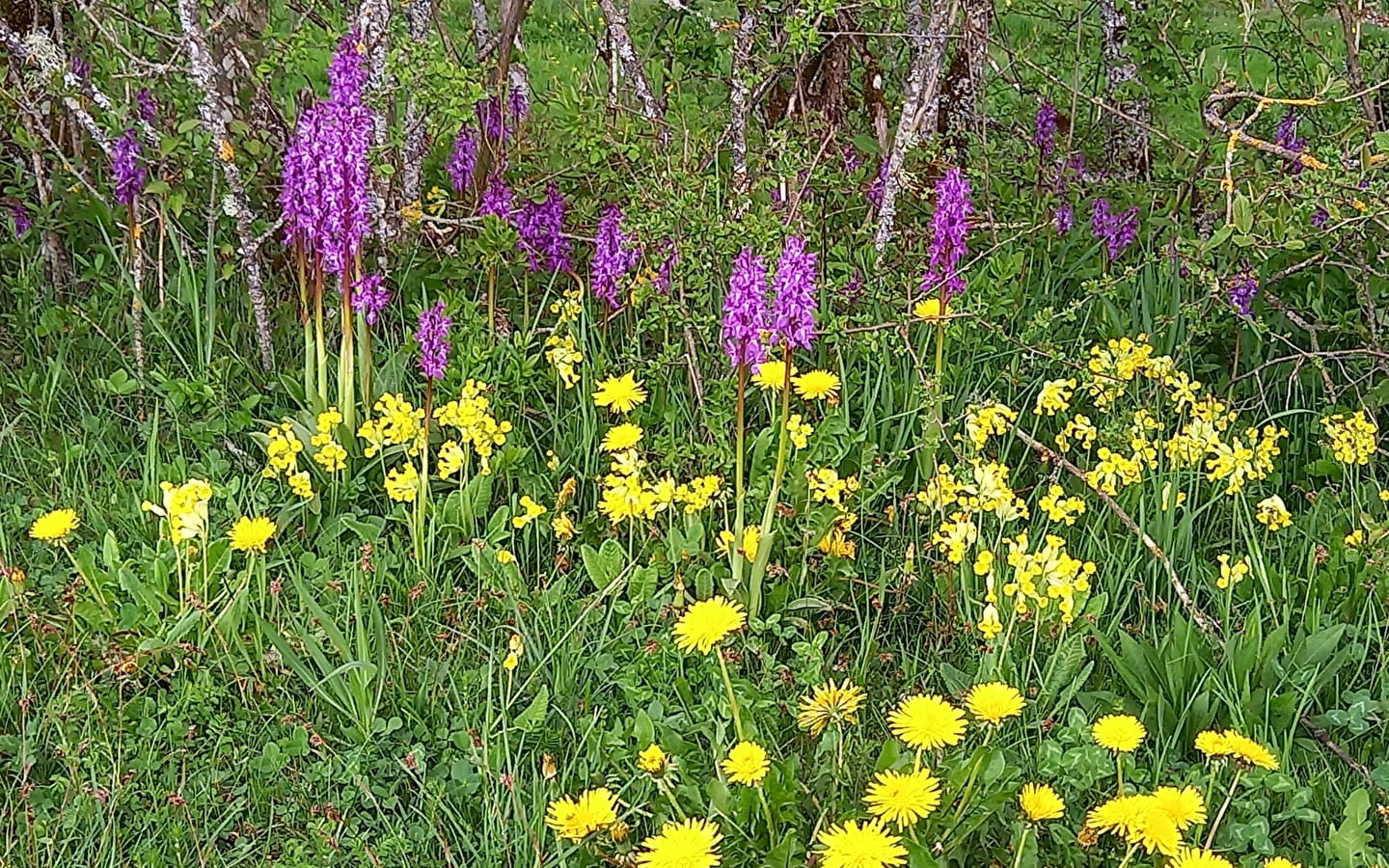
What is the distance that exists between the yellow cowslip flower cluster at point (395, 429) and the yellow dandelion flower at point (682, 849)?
3.58ft

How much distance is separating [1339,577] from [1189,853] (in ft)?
3.21

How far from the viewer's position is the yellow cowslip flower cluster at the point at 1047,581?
2016mm

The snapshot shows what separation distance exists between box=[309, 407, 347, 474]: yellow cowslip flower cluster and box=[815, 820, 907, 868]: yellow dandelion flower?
4.38 feet

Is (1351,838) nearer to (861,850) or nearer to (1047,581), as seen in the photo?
(1047,581)

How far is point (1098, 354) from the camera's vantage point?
266 centimetres

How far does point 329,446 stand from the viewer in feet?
8.23

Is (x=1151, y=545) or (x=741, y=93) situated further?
(x=741, y=93)

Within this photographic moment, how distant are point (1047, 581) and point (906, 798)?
0.61 meters

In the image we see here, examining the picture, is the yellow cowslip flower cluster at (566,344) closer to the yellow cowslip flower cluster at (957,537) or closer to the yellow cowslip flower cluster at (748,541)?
the yellow cowslip flower cluster at (748,541)

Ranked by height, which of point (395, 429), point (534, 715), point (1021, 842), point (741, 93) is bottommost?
point (534, 715)

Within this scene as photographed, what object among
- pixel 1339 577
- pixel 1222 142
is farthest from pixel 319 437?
pixel 1222 142

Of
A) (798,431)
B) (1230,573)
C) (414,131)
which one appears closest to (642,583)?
(798,431)

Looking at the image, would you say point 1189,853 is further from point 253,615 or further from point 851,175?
point 851,175

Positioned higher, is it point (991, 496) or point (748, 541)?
point (991, 496)
